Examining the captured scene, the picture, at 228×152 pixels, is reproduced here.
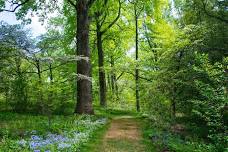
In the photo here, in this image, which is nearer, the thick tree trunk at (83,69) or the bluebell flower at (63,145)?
the bluebell flower at (63,145)

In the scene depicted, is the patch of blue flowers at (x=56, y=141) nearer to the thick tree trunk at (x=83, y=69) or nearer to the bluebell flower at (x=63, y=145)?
the bluebell flower at (x=63, y=145)

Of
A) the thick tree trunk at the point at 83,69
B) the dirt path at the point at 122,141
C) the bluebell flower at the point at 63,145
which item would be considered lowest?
the dirt path at the point at 122,141

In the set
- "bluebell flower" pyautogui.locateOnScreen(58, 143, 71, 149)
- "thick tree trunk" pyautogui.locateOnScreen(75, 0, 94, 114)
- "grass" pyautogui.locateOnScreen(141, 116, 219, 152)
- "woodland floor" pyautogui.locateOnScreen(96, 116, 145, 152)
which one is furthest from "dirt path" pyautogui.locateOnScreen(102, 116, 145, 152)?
"thick tree trunk" pyautogui.locateOnScreen(75, 0, 94, 114)

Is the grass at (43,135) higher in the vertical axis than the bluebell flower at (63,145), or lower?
higher

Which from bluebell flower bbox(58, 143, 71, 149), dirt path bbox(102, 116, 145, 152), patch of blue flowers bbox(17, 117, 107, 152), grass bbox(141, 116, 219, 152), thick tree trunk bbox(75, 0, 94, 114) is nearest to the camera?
patch of blue flowers bbox(17, 117, 107, 152)

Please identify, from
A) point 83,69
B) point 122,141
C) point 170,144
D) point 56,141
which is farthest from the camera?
point 83,69

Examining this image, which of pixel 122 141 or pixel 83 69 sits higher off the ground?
pixel 83 69

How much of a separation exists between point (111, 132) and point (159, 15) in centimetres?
2003

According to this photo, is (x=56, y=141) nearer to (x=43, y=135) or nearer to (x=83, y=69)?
(x=43, y=135)

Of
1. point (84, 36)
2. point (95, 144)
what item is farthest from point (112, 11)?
point (95, 144)

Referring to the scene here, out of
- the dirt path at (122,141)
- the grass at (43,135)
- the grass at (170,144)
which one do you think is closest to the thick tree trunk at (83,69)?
the grass at (43,135)

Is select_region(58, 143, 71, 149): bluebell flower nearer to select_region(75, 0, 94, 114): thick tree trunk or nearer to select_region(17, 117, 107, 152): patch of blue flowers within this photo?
select_region(17, 117, 107, 152): patch of blue flowers

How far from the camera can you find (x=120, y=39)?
34250mm

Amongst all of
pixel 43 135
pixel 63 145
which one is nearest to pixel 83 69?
pixel 43 135
